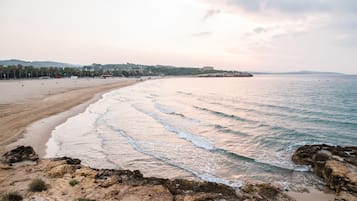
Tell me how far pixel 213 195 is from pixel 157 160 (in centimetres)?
565

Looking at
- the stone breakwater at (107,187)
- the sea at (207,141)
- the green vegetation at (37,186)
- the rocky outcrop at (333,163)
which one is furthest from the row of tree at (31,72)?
the rocky outcrop at (333,163)

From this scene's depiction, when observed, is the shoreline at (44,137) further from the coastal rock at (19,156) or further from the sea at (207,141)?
the coastal rock at (19,156)

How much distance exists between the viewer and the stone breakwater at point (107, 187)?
799 cm

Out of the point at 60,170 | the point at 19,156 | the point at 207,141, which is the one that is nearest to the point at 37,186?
the point at 60,170

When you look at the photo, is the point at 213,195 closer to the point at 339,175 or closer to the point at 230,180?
the point at 230,180

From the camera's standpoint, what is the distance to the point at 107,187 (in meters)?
8.67

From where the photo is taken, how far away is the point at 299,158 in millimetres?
12984

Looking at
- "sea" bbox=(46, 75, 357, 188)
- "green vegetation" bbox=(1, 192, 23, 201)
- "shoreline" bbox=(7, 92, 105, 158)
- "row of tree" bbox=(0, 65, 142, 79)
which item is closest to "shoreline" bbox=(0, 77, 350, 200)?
"shoreline" bbox=(7, 92, 105, 158)

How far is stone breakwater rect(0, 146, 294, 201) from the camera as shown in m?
7.99

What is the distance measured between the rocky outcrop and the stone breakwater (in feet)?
7.63

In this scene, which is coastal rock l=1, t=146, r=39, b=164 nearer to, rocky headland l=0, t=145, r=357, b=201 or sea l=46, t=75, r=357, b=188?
rocky headland l=0, t=145, r=357, b=201

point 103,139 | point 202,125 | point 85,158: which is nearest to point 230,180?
point 85,158

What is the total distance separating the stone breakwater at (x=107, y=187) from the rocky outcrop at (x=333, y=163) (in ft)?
7.63

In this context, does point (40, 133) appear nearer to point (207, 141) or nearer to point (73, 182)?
point (73, 182)
